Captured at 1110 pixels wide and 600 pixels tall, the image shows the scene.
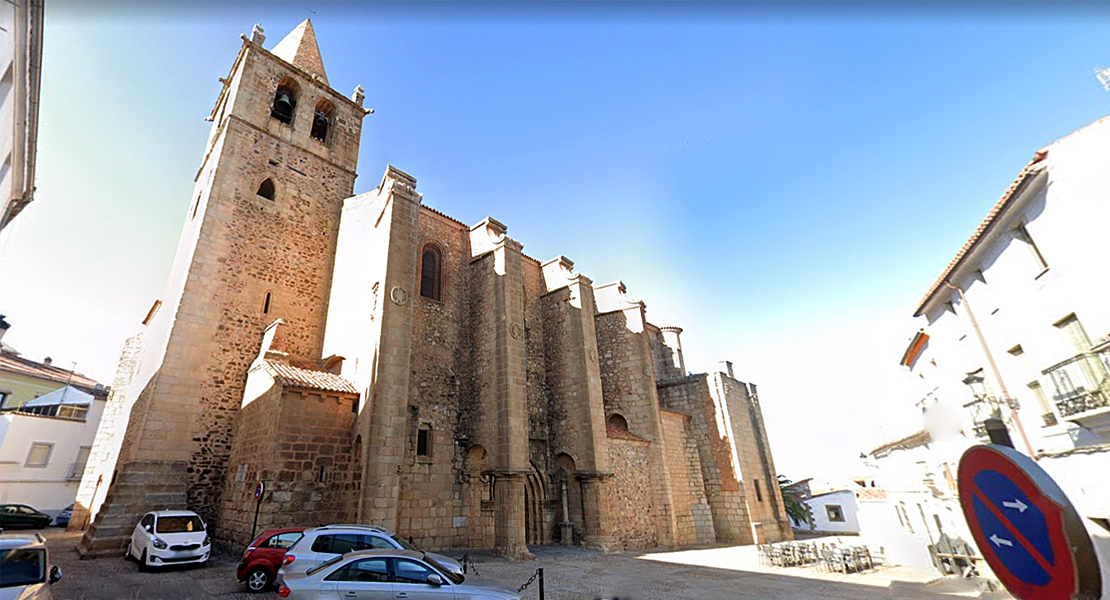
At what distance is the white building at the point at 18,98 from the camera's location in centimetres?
530

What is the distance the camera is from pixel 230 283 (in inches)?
543

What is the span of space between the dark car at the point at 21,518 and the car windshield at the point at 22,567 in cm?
1855

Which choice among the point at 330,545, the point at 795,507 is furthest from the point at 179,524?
the point at 795,507

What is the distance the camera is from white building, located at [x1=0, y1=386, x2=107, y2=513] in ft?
62.1

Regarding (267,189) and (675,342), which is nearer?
(267,189)

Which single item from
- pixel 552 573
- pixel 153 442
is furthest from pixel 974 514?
pixel 153 442

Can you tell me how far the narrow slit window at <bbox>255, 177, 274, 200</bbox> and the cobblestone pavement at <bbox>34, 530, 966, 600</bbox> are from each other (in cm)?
1131

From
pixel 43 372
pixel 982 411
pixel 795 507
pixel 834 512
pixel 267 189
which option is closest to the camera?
pixel 982 411

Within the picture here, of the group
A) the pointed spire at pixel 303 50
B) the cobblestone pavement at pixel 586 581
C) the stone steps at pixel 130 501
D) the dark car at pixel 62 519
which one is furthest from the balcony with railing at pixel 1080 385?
the dark car at pixel 62 519

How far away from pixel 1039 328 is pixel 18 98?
1703 centimetres

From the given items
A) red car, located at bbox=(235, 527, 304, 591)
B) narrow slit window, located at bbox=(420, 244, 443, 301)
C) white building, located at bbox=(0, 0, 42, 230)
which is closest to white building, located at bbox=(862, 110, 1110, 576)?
red car, located at bbox=(235, 527, 304, 591)

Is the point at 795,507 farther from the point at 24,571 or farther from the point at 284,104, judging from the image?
the point at 284,104

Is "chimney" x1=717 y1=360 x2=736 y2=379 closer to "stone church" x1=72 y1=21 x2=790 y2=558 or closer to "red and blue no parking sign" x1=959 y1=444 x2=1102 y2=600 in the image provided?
"stone church" x1=72 y1=21 x2=790 y2=558

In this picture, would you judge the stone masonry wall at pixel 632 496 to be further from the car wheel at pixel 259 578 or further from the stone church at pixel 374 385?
the car wheel at pixel 259 578
